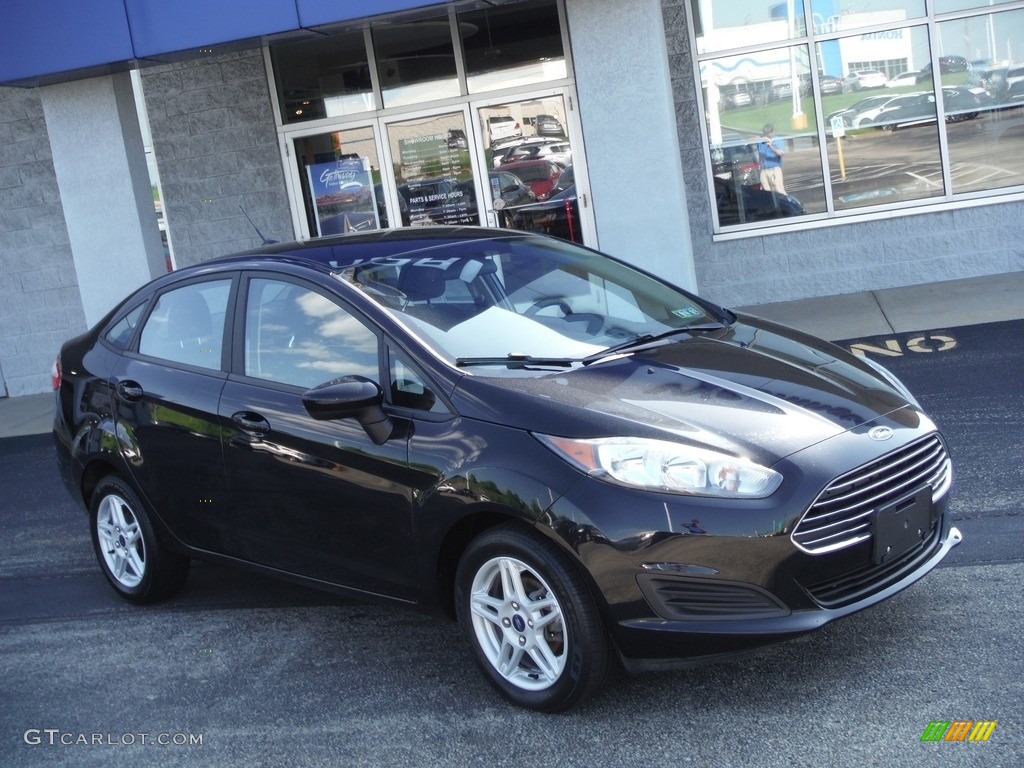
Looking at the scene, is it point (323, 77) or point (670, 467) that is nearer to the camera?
point (670, 467)

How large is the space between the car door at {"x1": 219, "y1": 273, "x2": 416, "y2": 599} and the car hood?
1.60ft

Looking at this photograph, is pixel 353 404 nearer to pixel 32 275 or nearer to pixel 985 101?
pixel 985 101

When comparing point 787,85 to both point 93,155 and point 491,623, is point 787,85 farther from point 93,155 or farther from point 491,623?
point 491,623

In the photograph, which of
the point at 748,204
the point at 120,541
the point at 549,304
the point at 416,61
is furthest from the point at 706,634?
the point at 416,61

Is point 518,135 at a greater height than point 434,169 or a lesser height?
greater

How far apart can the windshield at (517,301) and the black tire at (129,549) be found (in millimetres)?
1669

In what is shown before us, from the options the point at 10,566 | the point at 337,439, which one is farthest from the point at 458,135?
the point at 337,439

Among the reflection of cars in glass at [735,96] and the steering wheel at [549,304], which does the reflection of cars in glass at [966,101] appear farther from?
the steering wheel at [549,304]

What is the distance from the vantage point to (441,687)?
14.0 ft

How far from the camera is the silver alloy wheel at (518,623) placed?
3.79 meters

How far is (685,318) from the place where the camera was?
4949 millimetres

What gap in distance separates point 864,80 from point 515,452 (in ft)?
27.6

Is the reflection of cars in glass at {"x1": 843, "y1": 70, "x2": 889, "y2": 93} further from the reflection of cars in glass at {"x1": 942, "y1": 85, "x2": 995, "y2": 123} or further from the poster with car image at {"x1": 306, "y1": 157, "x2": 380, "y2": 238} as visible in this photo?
the poster with car image at {"x1": 306, "y1": 157, "x2": 380, "y2": 238}

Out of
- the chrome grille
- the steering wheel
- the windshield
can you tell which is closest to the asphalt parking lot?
the chrome grille
